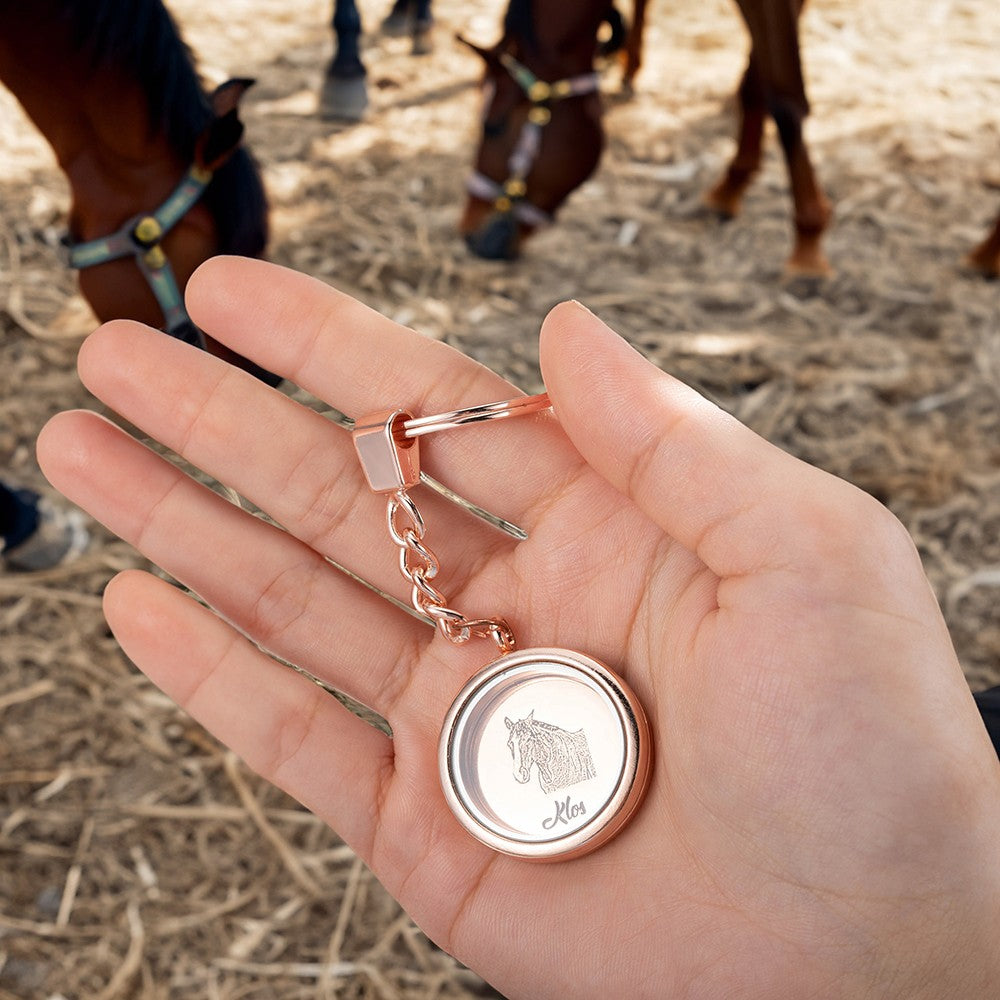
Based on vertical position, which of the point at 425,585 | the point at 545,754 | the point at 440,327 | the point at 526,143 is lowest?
the point at 440,327

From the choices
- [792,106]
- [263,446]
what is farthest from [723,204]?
[263,446]

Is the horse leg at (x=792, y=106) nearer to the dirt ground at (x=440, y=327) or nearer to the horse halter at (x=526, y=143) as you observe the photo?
the dirt ground at (x=440, y=327)

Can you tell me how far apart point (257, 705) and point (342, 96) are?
323cm

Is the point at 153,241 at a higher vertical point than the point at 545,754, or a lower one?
higher

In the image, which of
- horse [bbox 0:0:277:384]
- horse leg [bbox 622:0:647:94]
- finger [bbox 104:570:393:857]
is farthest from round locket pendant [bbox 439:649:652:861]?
horse leg [bbox 622:0:647:94]

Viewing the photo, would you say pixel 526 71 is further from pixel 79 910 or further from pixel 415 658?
pixel 79 910

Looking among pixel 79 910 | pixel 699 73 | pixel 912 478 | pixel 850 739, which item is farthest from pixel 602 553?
pixel 699 73

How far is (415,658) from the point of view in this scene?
169 cm

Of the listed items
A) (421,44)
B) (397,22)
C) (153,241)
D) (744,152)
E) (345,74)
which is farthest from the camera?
(397,22)

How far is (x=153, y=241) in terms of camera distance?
73.9 inches

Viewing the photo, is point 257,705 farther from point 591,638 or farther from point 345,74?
point 345,74

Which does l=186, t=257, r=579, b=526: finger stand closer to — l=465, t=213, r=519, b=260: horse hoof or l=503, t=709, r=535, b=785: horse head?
l=503, t=709, r=535, b=785: horse head

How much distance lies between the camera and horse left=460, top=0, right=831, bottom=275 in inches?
119

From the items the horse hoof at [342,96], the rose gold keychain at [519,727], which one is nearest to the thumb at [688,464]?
the rose gold keychain at [519,727]
